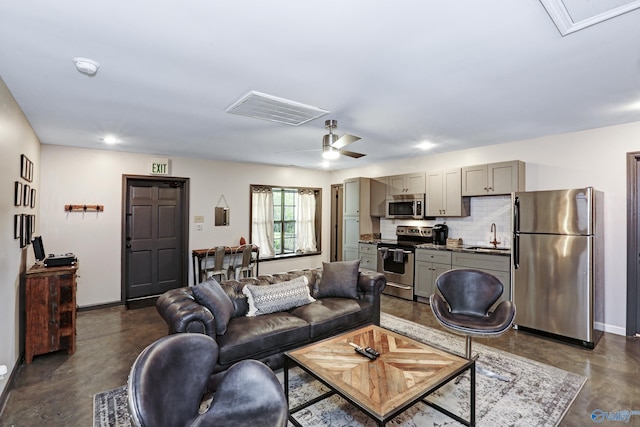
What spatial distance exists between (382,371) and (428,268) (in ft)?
10.9

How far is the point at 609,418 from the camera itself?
227 cm

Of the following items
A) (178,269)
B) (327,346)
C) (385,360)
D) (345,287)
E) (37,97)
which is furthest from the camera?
(178,269)

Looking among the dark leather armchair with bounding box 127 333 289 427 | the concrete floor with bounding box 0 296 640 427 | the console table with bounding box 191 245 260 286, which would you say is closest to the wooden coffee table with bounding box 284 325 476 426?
the dark leather armchair with bounding box 127 333 289 427

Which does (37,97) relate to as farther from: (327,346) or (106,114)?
(327,346)

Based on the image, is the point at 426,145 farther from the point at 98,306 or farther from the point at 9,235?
the point at 98,306

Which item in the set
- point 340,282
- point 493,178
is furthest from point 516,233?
point 340,282

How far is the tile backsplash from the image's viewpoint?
4758 mm

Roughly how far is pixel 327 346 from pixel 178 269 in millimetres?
4246

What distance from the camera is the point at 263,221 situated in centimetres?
674

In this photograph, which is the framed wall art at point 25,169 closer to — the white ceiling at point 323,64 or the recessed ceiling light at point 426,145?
the white ceiling at point 323,64

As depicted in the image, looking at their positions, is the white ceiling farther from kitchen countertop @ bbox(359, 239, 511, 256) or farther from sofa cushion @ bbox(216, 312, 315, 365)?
sofa cushion @ bbox(216, 312, 315, 365)

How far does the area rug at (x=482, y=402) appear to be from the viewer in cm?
224

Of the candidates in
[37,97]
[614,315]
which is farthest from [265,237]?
[614,315]

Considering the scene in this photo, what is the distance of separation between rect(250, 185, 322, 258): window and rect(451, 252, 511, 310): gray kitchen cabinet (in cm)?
353
